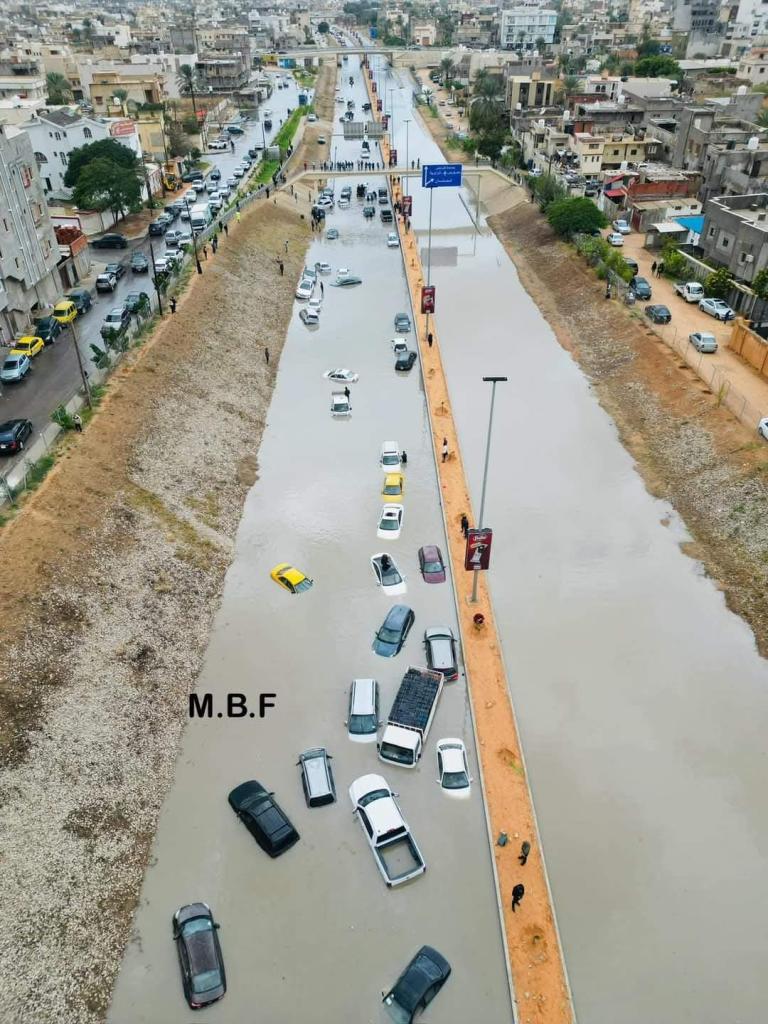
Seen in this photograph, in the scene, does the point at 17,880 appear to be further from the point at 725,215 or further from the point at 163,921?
the point at 725,215

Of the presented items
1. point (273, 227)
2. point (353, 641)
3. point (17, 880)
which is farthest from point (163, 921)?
point (273, 227)

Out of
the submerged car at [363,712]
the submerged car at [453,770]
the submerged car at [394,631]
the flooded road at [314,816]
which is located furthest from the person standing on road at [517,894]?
the submerged car at [394,631]

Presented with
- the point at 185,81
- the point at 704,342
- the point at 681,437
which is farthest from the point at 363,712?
the point at 185,81

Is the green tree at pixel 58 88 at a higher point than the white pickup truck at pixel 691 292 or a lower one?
higher

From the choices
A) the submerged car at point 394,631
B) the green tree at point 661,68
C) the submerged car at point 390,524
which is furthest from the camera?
the green tree at point 661,68

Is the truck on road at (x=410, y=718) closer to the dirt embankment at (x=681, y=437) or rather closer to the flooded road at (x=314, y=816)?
the flooded road at (x=314, y=816)

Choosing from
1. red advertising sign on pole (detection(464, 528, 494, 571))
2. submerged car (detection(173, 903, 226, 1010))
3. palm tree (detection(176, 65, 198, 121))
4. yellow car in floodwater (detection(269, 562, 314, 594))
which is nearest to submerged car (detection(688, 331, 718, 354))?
red advertising sign on pole (detection(464, 528, 494, 571))

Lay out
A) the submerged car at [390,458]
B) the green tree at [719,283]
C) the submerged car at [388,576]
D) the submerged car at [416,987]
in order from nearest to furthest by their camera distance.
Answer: the submerged car at [416,987], the submerged car at [388,576], the submerged car at [390,458], the green tree at [719,283]
